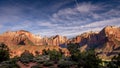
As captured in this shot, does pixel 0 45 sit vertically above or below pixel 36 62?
above

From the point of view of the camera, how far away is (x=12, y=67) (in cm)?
4006

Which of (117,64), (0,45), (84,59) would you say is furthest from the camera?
(0,45)

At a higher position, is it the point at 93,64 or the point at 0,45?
the point at 0,45

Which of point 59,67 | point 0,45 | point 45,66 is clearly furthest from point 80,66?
point 0,45

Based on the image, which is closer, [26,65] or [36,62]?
[26,65]

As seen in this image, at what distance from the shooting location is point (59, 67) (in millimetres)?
41844

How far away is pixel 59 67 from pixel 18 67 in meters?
8.43

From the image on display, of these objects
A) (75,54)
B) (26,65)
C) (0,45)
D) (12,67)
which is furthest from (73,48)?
(0,45)

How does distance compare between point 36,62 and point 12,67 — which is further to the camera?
point 36,62

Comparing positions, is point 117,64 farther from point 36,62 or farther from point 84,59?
point 36,62

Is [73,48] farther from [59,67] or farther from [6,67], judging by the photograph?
[6,67]

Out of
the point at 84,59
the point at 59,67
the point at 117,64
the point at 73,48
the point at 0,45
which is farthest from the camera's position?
the point at 0,45

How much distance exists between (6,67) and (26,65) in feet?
20.3

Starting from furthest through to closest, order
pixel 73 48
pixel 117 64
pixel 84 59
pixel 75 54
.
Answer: pixel 73 48
pixel 75 54
pixel 84 59
pixel 117 64
